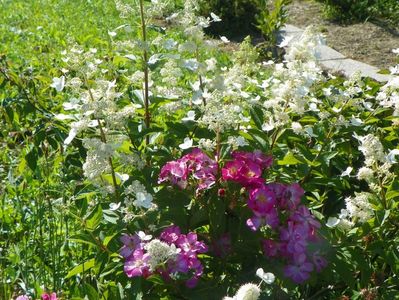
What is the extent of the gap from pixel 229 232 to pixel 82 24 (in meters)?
5.32

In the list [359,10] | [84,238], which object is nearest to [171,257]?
[84,238]

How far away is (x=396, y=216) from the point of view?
2328 mm

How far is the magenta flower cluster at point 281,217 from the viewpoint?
2.03m

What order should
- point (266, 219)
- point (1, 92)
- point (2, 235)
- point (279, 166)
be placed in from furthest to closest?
1. point (1, 92)
2. point (2, 235)
3. point (279, 166)
4. point (266, 219)

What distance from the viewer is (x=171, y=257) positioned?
1.85m

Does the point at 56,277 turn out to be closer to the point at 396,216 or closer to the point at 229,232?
the point at 229,232

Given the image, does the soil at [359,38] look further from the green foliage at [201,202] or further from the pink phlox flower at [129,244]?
the pink phlox flower at [129,244]

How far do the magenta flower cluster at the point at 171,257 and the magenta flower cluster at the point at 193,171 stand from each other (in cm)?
14

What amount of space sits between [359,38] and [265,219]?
16.4 feet

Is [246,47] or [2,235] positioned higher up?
[246,47]

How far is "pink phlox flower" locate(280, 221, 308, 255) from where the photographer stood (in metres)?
2.02

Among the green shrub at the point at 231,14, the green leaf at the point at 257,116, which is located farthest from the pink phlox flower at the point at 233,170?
the green shrub at the point at 231,14

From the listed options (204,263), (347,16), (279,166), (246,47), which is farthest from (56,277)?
(347,16)

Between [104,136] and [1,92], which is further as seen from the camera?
[1,92]
